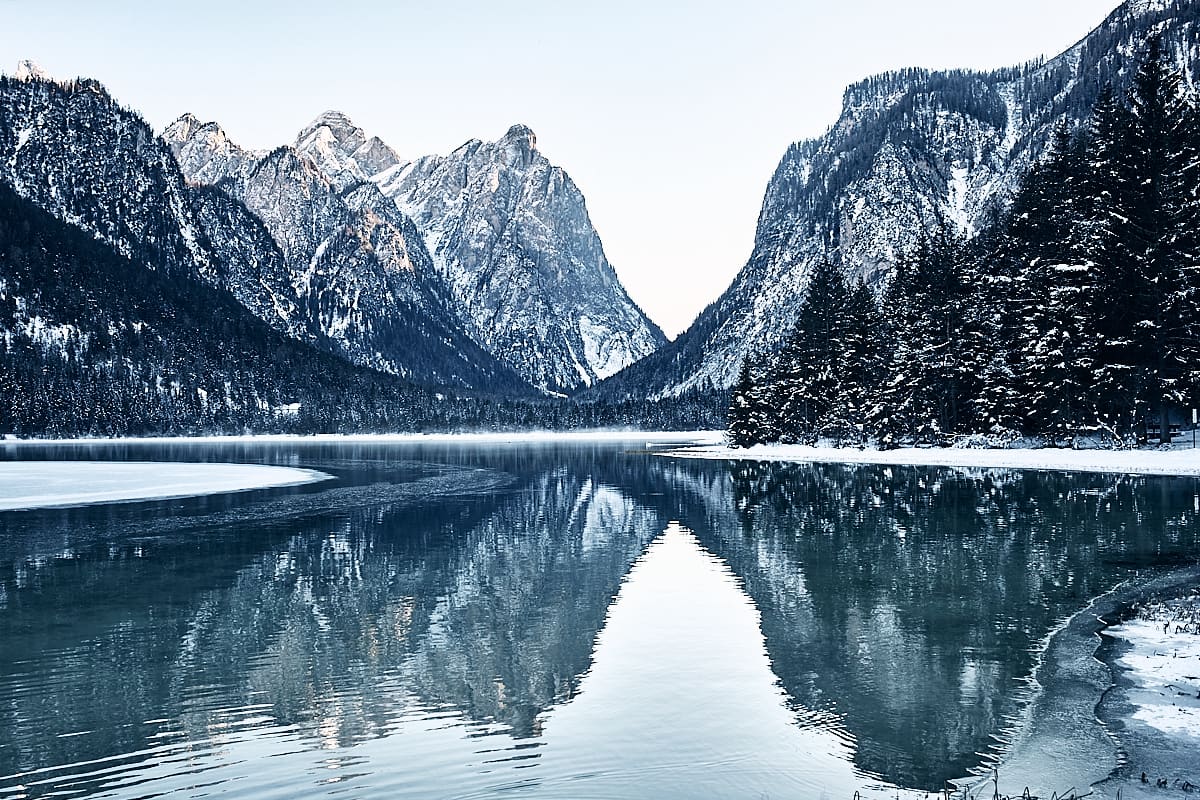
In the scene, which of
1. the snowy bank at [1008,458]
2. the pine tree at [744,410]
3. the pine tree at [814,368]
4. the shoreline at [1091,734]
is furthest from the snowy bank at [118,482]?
the pine tree at [814,368]

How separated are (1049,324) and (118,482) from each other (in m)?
66.2

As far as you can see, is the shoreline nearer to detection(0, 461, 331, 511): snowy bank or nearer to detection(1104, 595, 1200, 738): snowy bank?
detection(1104, 595, 1200, 738): snowy bank

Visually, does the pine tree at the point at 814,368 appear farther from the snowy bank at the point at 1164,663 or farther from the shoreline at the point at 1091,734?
the shoreline at the point at 1091,734

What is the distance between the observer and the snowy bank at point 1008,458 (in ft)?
174

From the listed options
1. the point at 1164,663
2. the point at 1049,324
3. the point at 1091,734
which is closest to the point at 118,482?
the point at 1164,663

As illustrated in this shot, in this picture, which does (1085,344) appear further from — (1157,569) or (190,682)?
(190,682)

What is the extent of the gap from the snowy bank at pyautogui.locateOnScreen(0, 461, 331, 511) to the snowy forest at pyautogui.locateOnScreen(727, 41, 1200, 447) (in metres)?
53.7

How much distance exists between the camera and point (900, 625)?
672 inches

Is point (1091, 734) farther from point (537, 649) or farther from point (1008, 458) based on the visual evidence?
point (1008, 458)

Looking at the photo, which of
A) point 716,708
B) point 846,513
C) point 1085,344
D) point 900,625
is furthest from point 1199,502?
point 716,708

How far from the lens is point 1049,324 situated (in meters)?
63.3

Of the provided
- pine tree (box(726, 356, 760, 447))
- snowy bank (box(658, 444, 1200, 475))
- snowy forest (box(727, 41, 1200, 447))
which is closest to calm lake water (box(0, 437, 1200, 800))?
snowy bank (box(658, 444, 1200, 475))

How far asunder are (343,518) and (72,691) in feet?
81.9

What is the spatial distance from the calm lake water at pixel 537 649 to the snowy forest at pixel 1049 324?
2665 centimetres
